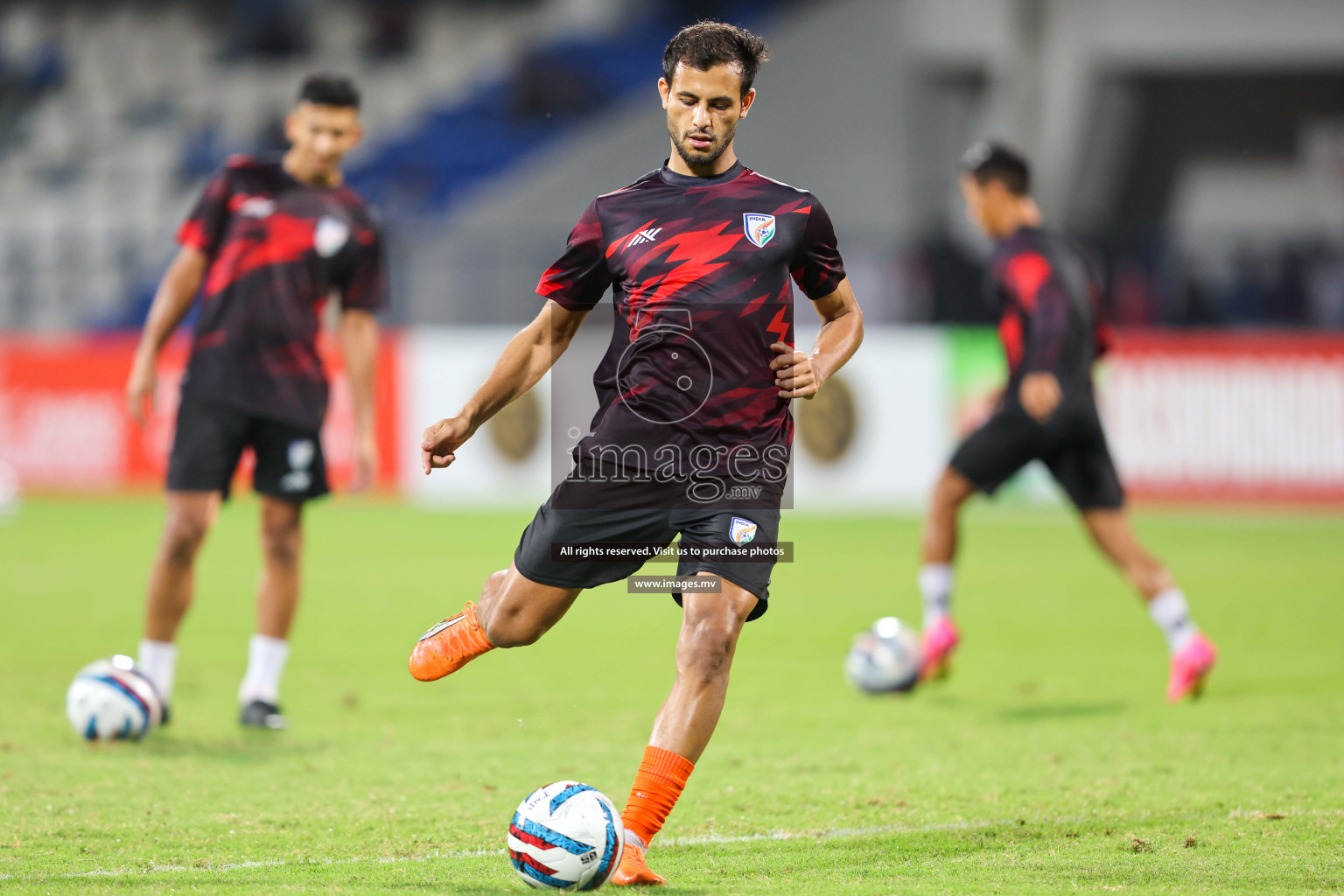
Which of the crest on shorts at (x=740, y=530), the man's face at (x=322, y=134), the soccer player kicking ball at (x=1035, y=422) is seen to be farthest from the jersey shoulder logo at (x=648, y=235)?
the soccer player kicking ball at (x=1035, y=422)

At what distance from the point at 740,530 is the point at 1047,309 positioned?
3659mm

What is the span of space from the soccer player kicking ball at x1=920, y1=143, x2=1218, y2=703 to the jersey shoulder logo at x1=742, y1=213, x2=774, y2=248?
3.28 meters

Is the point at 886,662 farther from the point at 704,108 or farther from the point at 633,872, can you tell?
the point at 704,108

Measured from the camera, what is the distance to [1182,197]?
89.8ft

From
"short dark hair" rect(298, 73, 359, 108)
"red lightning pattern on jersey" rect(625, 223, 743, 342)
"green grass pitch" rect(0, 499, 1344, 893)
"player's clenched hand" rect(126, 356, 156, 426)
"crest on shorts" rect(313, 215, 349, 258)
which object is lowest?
"green grass pitch" rect(0, 499, 1344, 893)

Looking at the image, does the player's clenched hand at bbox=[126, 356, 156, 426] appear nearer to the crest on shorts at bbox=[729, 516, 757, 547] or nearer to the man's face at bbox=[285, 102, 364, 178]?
the man's face at bbox=[285, 102, 364, 178]

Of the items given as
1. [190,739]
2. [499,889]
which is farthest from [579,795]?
[190,739]

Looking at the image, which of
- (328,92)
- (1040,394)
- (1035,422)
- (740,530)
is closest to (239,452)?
(328,92)

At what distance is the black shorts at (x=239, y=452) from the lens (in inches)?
258

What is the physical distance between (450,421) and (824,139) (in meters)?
21.2

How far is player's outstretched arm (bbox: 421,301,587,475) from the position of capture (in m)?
4.58

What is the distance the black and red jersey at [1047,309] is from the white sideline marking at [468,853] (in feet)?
10.2

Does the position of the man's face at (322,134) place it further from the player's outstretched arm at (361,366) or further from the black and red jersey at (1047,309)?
the black and red jersey at (1047,309)

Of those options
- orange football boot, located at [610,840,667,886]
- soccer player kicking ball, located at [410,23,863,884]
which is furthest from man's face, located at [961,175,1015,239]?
orange football boot, located at [610,840,667,886]
